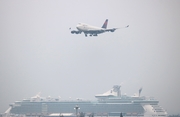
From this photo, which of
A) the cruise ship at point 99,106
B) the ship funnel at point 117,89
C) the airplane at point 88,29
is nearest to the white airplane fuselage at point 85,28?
the airplane at point 88,29

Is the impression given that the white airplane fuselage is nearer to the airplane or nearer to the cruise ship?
the airplane

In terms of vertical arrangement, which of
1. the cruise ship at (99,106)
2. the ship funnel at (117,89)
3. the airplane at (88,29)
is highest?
the airplane at (88,29)

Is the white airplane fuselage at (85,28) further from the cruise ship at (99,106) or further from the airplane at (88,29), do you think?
the cruise ship at (99,106)

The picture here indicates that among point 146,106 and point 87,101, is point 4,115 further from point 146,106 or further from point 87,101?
point 146,106

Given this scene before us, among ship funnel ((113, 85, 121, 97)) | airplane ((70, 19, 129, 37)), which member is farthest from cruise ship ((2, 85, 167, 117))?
airplane ((70, 19, 129, 37))

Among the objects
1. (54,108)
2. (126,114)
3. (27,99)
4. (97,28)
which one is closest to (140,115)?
(126,114)

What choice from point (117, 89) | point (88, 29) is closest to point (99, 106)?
point (117, 89)

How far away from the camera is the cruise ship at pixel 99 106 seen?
170 metres

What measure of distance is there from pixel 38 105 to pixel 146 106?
127 feet

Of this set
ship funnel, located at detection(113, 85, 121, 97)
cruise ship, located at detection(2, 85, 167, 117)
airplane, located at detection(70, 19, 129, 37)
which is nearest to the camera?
airplane, located at detection(70, 19, 129, 37)

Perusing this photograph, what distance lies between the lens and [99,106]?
580 feet

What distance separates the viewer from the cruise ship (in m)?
170

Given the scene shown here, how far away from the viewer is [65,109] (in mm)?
177750

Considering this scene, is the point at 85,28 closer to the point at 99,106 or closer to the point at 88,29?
the point at 88,29
